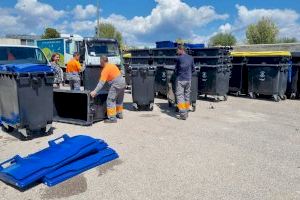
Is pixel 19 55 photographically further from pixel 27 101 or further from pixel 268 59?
pixel 268 59

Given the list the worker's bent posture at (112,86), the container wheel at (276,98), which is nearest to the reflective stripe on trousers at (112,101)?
the worker's bent posture at (112,86)

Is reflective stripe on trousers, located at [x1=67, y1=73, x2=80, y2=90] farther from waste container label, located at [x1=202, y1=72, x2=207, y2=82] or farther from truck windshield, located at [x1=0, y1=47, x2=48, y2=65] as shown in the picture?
waste container label, located at [x1=202, y1=72, x2=207, y2=82]

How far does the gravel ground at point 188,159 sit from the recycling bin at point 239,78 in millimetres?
3668

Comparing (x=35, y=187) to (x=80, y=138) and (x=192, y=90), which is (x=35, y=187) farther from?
(x=192, y=90)

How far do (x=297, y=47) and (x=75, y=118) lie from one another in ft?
38.4

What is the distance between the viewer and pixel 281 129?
739cm

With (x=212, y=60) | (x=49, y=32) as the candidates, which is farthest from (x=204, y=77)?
(x=49, y=32)

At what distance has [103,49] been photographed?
50.9 feet

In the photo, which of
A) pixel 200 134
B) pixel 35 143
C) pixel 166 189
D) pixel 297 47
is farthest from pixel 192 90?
pixel 297 47

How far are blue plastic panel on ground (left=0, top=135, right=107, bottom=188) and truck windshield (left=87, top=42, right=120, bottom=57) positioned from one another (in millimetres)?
10157

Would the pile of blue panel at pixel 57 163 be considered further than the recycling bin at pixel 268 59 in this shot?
No

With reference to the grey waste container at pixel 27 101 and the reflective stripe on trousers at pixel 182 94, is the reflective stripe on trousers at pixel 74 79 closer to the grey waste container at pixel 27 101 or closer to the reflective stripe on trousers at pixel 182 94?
the reflective stripe on trousers at pixel 182 94

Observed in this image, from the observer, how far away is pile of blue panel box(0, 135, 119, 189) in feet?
14.2

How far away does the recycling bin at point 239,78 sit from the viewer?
485 inches
